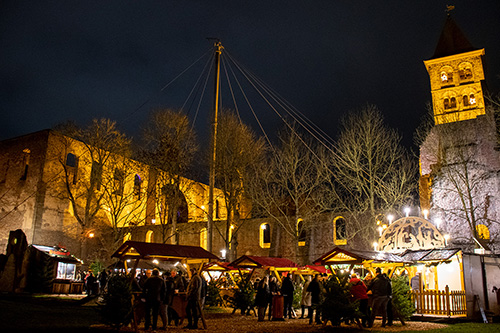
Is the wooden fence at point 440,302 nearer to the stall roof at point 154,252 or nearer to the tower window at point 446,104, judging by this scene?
the stall roof at point 154,252

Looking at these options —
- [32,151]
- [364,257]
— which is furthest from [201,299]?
[32,151]

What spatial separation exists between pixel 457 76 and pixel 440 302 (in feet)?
123

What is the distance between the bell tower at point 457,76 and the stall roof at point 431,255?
3232 cm

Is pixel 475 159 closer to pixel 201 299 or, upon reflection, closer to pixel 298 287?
pixel 298 287

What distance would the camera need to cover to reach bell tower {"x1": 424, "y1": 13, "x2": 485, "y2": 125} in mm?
43656

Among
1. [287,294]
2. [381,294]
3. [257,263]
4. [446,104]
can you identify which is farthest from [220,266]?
[446,104]

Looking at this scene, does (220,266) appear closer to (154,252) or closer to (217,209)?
(154,252)

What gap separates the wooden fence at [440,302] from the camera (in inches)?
559

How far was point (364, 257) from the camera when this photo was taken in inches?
510

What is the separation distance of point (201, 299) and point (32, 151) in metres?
27.8

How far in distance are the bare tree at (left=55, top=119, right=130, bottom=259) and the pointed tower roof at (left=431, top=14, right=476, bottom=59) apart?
35.7m

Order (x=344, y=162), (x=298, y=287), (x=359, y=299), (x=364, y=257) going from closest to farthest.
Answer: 1. (x=359, y=299)
2. (x=364, y=257)
3. (x=298, y=287)
4. (x=344, y=162)

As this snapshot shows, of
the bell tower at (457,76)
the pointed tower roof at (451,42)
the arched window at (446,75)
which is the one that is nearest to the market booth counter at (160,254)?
the bell tower at (457,76)

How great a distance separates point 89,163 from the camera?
3441 centimetres
